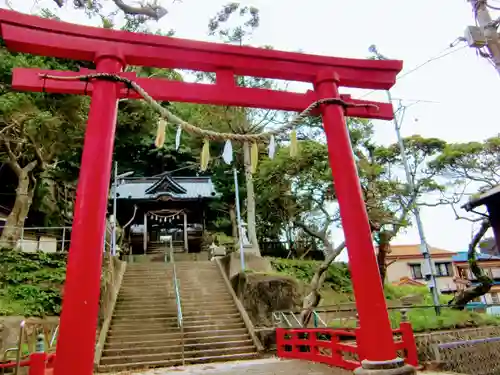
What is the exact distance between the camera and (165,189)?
22375mm

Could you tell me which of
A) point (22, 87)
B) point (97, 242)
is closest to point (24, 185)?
point (22, 87)

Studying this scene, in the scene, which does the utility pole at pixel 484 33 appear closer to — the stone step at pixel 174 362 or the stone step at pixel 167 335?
the stone step at pixel 174 362

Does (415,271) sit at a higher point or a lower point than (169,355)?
higher

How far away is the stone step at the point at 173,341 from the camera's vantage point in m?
10.1

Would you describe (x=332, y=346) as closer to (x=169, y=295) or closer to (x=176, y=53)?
(x=176, y=53)

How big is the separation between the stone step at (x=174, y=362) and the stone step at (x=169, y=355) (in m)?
0.11

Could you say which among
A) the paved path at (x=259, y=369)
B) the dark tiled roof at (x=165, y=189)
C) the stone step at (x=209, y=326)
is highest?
the dark tiled roof at (x=165, y=189)

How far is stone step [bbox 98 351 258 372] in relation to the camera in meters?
9.10

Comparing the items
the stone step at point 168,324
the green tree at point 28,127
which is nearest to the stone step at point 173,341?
the stone step at point 168,324

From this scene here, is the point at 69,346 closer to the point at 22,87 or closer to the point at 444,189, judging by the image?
the point at 22,87

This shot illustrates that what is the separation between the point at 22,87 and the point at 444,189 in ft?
56.5

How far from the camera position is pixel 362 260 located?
460cm

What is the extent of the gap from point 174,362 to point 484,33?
11.1 m

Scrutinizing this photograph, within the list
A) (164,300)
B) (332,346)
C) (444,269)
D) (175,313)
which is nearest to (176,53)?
(332,346)
